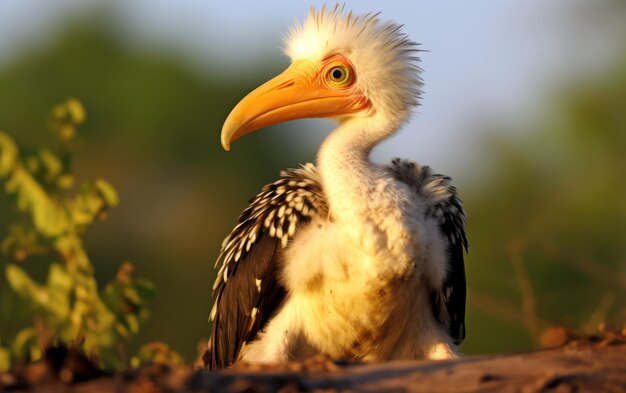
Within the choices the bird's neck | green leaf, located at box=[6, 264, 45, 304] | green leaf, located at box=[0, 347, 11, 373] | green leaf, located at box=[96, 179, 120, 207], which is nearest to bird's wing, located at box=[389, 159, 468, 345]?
the bird's neck

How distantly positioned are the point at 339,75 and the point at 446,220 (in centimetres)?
113

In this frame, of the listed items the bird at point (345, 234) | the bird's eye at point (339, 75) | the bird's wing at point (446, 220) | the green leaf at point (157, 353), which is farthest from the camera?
the bird's eye at point (339, 75)

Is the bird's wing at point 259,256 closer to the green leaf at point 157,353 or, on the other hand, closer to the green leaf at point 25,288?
the green leaf at point 157,353

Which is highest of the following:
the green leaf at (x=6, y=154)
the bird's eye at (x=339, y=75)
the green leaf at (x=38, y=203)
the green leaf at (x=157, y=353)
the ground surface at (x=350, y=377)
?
the bird's eye at (x=339, y=75)

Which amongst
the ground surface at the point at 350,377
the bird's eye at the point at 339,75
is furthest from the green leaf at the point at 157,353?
the ground surface at the point at 350,377

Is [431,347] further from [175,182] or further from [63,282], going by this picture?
[175,182]

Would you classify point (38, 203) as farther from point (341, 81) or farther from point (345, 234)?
point (341, 81)

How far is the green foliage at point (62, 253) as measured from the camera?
20.1ft

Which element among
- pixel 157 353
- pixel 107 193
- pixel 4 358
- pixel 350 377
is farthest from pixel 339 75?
pixel 350 377

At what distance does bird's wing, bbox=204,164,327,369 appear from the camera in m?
6.90

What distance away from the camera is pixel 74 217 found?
6.26 metres

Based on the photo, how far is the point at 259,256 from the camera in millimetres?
7008

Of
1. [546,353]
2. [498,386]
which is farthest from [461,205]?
[498,386]

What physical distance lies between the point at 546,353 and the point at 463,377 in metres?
0.59
